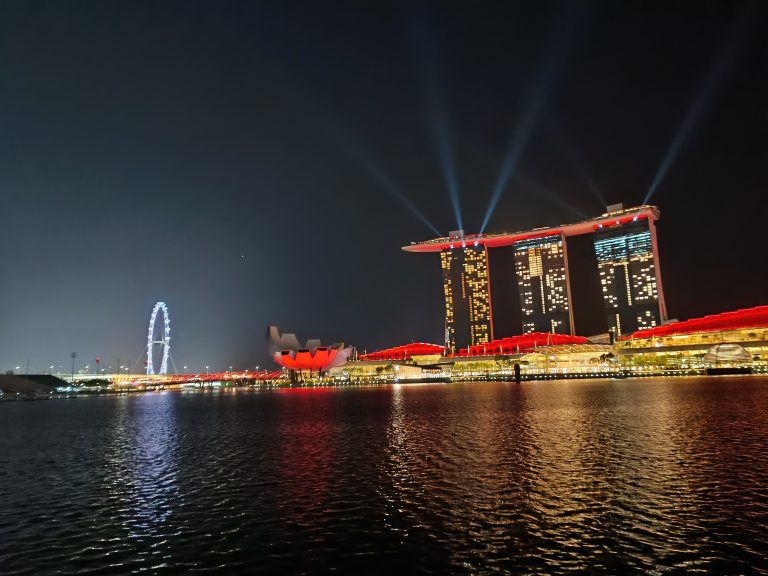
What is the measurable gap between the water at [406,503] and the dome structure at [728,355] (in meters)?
109

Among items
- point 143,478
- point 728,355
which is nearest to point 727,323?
point 728,355

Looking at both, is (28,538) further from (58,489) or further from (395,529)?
(395,529)

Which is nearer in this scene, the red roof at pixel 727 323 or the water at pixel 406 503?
the water at pixel 406 503

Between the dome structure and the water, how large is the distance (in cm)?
10939

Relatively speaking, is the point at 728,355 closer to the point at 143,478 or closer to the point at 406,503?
the point at 406,503

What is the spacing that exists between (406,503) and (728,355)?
13924cm

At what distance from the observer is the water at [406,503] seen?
42.5 ft

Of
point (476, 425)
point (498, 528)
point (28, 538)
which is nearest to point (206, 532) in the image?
point (28, 538)

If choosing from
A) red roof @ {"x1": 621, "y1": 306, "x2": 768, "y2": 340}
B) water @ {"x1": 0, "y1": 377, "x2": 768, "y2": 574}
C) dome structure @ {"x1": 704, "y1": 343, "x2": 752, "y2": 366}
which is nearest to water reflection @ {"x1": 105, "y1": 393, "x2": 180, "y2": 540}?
water @ {"x1": 0, "y1": 377, "x2": 768, "y2": 574}

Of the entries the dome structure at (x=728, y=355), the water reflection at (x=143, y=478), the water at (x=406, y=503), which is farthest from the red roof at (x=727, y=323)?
the water reflection at (x=143, y=478)

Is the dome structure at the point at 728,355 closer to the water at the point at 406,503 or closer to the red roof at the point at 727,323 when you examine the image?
the red roof at the point at 727,323

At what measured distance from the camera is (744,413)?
133 feet

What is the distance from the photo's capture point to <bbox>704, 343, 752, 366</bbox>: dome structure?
4958 inches

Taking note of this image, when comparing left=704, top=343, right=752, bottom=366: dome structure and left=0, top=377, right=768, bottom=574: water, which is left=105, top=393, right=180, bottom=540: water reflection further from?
left=704, top=343, right=752, bottom=366: dome structure
